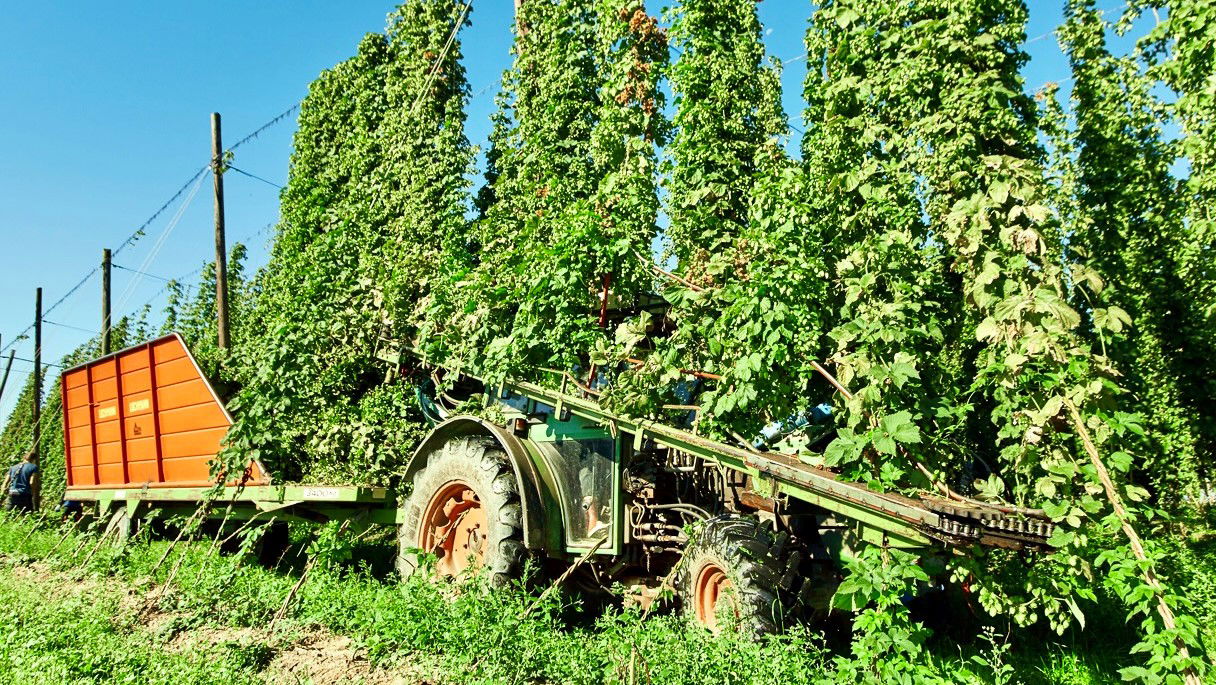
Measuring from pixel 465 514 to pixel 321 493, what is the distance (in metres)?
1.37

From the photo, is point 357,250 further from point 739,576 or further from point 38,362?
point 38,362

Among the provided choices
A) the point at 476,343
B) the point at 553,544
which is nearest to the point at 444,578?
the point at 553,544

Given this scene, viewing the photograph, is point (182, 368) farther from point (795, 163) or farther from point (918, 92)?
point (918, 92)

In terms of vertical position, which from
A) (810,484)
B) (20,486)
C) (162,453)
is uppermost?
(162,453)

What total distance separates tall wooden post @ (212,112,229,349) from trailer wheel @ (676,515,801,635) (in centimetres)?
1025

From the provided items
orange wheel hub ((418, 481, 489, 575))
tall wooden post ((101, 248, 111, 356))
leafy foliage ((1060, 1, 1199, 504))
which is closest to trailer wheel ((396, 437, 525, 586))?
orange wheel hub ((418, 481, 489, 575))

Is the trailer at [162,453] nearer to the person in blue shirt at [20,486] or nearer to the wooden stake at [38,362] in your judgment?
the person in blue shirt at [20,486]

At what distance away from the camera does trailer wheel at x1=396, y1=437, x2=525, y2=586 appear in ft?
18.2

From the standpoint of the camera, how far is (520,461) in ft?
18.8

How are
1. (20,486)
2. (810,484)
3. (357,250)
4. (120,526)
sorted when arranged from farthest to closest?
(20,486), (357,250), (120,526), (810,484)

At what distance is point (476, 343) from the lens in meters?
6.78

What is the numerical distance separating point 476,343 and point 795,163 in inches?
117

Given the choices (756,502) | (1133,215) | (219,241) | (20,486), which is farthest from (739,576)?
(20,486)

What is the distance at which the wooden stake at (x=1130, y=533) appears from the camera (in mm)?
4020
